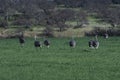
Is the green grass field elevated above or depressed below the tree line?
above

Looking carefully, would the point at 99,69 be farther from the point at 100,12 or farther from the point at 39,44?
the point at 100,12

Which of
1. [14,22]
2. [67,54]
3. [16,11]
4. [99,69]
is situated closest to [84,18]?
[14,22]

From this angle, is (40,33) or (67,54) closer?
(67,54)

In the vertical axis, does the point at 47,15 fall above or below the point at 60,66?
below

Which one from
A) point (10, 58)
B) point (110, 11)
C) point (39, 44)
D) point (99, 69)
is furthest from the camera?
point (110, 11)

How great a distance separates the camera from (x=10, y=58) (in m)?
31.4

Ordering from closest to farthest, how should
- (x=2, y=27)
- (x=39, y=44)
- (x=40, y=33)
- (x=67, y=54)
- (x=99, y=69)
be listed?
(x=99, y=69) < (x=67, y=54) < (x=39, y=44) < (x=40, y=33) < (x=2, y=27)

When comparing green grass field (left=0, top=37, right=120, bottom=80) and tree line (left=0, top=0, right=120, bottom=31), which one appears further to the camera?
tree line (left=0, top=0, right=120, bottom=31)

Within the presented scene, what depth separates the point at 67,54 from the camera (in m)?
33.8

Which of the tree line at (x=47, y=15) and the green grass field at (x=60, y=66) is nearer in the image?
the green grass field at (x=60, y=66)

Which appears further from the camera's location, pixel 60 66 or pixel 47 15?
pixel 47 15

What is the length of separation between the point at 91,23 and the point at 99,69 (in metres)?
47.5

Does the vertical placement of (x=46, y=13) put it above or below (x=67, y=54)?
below

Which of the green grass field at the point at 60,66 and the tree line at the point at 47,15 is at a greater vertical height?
the green grass field at the point at 60,66
